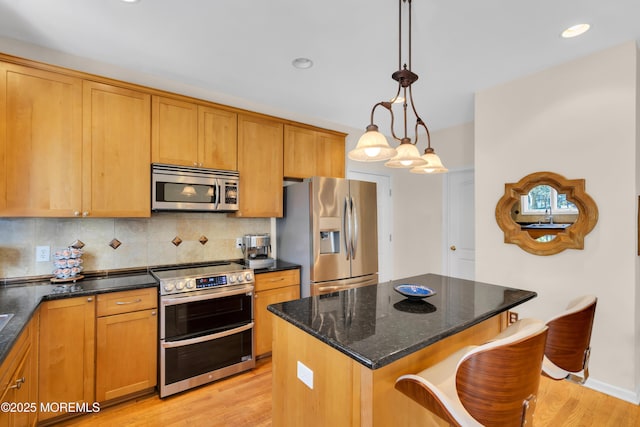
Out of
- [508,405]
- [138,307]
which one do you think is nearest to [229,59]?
[138,307]

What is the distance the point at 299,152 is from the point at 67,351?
2.59 m

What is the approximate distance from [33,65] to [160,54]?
816 millimetres

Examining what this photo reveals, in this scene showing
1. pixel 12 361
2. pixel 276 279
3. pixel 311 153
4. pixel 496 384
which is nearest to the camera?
pixel 496 384

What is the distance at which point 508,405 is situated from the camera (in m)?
1.06

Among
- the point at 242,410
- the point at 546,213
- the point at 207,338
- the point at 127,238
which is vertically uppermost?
the point at 546,213

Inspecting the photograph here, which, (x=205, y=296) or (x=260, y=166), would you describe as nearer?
(x=205, y=296)

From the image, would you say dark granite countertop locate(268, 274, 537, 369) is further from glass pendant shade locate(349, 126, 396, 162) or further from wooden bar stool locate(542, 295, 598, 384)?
glass pendant shade locate(349, 126, 396, 162)

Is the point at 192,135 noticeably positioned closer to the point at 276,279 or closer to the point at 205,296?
the point at 205,296

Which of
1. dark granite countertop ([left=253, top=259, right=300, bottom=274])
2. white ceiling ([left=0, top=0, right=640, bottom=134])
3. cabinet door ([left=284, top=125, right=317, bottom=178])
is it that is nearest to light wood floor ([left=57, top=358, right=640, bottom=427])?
dark granite countertop ([left=253, top=259, right=300, bottom=274])

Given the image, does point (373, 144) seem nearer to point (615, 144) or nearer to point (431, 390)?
point (431, 390)

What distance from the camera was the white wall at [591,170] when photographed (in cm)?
221

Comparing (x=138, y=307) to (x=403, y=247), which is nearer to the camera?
(x=138, y=307)

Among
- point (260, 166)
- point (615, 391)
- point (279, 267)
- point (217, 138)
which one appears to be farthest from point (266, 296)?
point (615, 391)

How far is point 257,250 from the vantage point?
330cm
